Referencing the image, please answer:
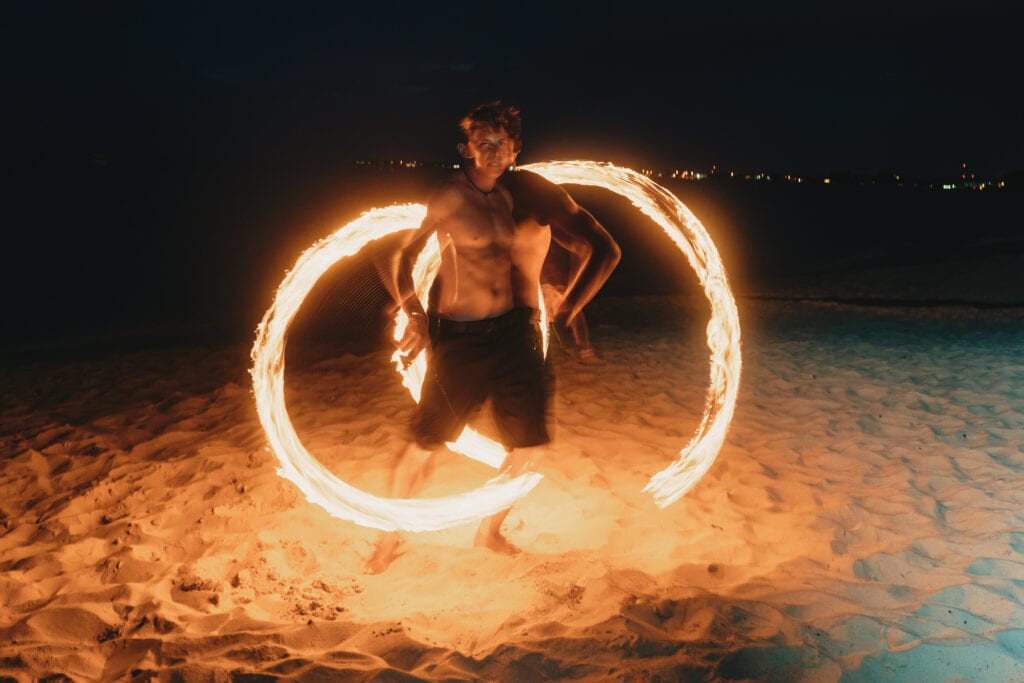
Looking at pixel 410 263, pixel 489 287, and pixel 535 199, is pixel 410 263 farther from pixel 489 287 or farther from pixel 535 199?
pixel 535 199

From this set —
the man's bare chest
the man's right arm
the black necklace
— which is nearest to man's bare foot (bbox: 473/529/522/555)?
the man's right arm

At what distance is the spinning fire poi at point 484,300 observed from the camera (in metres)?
3.36

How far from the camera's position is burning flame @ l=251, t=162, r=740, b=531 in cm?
378

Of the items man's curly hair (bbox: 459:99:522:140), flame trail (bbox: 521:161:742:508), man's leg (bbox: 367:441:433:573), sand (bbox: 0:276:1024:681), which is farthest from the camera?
flame trail (bbox: 521:161:742:508)

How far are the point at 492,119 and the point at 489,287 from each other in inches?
30.7

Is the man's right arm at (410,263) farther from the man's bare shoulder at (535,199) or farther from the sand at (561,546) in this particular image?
the sand at (561,546)

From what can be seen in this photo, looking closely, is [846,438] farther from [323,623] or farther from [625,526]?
[323,623]

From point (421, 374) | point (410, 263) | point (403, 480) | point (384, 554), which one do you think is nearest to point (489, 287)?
point (410, 263)

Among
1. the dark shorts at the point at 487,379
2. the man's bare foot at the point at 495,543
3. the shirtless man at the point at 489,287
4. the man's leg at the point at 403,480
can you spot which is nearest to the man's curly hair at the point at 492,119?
the shirtless man at the point at 489,287

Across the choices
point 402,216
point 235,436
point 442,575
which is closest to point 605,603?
point 442,575

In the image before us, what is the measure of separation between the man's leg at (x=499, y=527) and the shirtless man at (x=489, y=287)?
0.07 meters

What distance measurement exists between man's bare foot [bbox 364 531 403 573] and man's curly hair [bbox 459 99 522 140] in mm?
2103

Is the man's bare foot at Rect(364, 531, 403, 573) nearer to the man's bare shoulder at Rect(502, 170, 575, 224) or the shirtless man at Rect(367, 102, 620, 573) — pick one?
the shirtless man at Rect(367, 102, 620, 573)

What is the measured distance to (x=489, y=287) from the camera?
3.42 m
